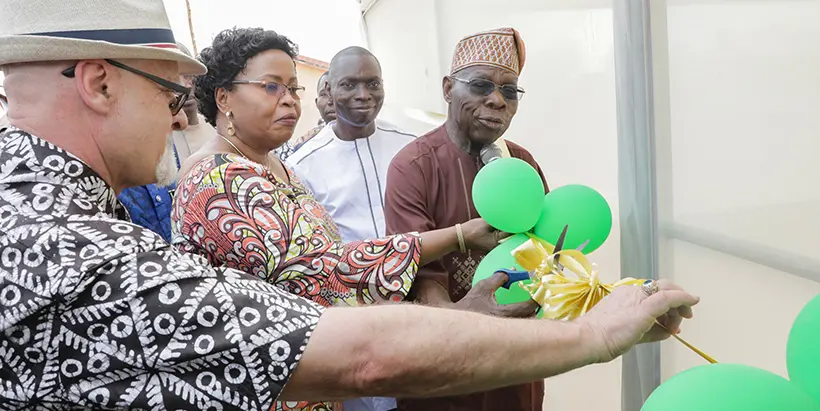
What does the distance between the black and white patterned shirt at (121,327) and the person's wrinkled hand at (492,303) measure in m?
0.71

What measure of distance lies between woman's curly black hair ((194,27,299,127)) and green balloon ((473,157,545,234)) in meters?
0.83

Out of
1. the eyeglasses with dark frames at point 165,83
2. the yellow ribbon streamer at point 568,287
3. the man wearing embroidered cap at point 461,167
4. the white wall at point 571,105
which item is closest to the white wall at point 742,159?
the white wall at point 571,105

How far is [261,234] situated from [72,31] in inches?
21.7

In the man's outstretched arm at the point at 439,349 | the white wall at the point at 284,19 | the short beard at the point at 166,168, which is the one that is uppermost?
the white wall at the point at 284,19

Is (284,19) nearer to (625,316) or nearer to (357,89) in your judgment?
(357,89)

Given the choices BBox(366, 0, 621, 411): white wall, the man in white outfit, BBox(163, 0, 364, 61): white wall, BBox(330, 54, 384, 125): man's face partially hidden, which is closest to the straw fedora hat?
BBox(366, 0, 621, 411): white wall

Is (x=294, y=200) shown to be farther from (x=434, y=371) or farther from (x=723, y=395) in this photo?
(x=723, y=395)

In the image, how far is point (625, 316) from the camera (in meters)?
0.95

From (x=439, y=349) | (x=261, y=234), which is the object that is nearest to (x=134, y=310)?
(x=439, y=349)

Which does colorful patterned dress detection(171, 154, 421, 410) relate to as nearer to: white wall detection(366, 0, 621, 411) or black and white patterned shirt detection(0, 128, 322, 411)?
black and white patterned shirt detection(0, 128, 322, 411)

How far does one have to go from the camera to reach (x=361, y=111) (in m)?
3.19

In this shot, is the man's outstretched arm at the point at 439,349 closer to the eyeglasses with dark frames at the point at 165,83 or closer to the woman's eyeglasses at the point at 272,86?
the eyeglasses with dark frames at the point at 165,83

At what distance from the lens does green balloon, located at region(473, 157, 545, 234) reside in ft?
5.20

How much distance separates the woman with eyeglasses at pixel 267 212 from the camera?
4.26 feet
